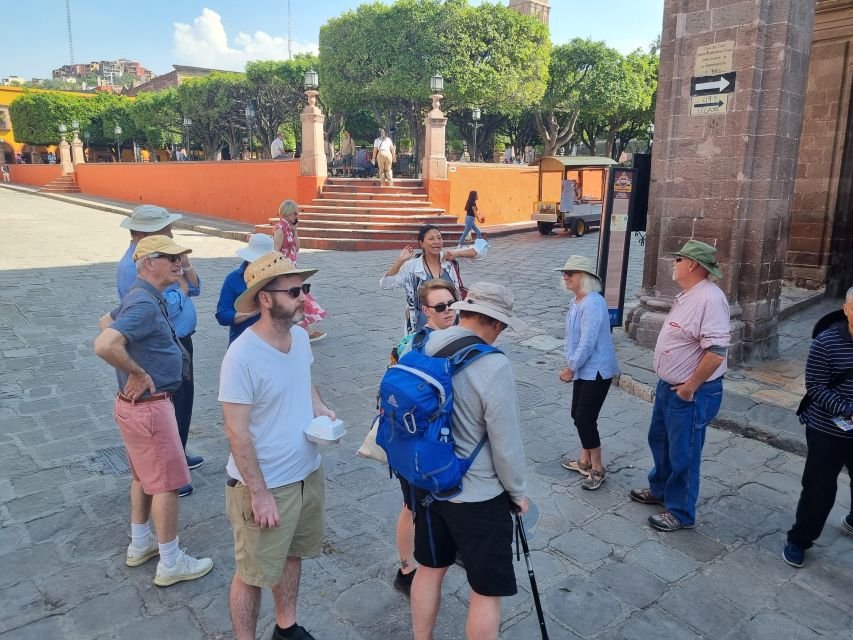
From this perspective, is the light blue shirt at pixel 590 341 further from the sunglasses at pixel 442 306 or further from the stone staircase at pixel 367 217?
the stone staircase at pixel 367 217

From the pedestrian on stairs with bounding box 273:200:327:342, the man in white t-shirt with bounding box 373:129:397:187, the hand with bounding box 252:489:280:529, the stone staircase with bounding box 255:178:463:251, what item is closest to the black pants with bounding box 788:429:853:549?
the hand with bounding box 252:489:280:529

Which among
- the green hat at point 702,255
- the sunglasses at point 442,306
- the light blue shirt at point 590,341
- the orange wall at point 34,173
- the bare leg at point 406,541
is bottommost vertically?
the bare leg at point 406,541

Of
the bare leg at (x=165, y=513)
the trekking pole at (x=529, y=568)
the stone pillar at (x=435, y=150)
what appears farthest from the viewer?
the stone pillar at (x=435, y=150)

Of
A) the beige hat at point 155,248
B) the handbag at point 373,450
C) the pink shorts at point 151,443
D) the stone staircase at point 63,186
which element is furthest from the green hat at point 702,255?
the stone staircase at point 63,186

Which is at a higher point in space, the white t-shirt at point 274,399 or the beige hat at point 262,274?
the beige hat at point 262,274

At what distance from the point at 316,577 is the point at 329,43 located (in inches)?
1137

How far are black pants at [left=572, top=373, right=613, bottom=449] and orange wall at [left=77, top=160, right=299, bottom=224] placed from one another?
1650 centimetres

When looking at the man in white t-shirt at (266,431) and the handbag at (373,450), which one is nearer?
the man in white t-shirt at (266,431)

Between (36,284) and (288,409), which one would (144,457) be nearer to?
(288,409)

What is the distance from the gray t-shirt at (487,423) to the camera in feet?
7.77

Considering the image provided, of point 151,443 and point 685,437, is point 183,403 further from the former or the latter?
point 685,437

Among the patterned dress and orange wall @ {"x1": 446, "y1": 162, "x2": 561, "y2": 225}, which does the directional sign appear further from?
orange wall @ {"x1": 446, "y1": 162, "x2": 561, "y2": 225}

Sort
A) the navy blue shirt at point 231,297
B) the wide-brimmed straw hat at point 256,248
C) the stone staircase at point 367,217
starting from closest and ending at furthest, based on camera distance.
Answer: the wide-brimmed straw hat at point 256,248 < the navy blue shirt at point 231,297 < the stone staircase at point 367,217

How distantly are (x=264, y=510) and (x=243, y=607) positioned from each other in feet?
1.54
